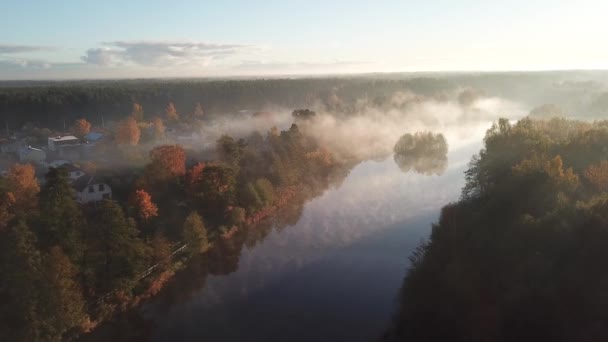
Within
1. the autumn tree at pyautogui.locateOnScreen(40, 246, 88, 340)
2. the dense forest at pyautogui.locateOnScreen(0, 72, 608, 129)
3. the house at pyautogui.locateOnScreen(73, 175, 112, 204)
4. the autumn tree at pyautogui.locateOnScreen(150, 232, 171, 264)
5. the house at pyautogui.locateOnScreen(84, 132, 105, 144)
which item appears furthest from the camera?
the dense forest at pyautogui.locateOnScreen(0, 72, 608, 129)

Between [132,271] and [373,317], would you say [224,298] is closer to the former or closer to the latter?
[132,271]

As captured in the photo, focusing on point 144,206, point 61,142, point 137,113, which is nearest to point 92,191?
point 144,206

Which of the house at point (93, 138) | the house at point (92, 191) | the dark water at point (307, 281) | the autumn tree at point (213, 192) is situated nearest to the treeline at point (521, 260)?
the dark water at point (307, 281)

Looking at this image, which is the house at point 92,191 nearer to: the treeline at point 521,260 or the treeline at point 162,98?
the treeline at point 521,260

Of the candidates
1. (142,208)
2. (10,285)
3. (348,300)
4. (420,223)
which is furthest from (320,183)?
(10,285)

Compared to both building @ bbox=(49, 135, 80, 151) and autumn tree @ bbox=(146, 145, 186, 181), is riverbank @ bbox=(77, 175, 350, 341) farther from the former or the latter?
building @ bbox=(49, 135, 80, 151)

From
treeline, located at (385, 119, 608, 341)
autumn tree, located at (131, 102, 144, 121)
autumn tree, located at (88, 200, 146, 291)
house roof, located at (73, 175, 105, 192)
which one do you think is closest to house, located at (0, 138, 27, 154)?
autumn tree, located at (131, 102, 144, 121)
